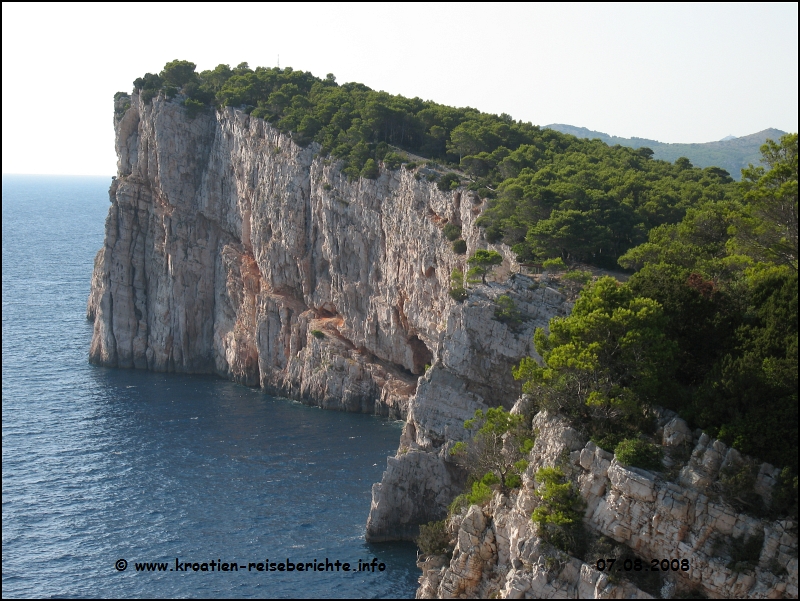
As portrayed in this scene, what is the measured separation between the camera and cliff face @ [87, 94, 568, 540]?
7988cm

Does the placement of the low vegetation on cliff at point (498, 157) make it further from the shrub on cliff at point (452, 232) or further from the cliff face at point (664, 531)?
the cliff face at point (664, 531)

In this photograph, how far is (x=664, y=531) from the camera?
34406 millimetres

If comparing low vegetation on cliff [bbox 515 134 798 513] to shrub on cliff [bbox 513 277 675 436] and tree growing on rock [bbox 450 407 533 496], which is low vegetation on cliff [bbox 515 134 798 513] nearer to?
shrub on cliff [bbox 513 277 675 436]

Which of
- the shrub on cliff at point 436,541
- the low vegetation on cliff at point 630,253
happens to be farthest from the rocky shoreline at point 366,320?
the low vegetation on cliff at point 630,253

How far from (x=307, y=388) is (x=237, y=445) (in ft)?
49.2

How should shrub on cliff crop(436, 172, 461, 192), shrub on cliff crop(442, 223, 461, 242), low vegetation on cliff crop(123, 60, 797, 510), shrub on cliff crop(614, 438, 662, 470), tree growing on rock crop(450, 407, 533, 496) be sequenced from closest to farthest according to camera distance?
1. shrub on cliff crop(614, 438, 662, 470)
2. low vegetation on cliff crop(123, 60, 797, 510)
3. tree growing on rock crop(450, 407, 533, 496)
4. shrub on cliff crop(442, 223, 461, 242)
5. shrub on cliff crop(436, 172, 461, 192)

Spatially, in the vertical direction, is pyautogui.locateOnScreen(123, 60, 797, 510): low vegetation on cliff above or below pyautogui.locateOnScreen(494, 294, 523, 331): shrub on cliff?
above

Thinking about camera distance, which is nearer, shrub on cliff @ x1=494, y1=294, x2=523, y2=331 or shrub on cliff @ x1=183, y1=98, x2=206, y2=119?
shrub on cliff @ x1=494, y1=294, x2=523, y2=331

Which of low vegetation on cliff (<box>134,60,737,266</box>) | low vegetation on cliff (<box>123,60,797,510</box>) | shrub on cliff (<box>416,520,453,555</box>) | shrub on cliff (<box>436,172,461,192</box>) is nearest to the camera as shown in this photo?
low vegetation on cliff (<box>123,60,797,510</box>)

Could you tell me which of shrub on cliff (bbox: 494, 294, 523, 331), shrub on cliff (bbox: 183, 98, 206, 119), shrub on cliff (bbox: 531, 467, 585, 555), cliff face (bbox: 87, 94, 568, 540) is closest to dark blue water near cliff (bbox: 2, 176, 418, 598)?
cliff face (bbox: 87, 94, 568, 540)

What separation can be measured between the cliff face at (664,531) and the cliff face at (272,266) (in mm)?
23329

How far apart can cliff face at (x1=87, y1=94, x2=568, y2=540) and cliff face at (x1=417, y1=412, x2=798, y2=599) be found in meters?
23.3

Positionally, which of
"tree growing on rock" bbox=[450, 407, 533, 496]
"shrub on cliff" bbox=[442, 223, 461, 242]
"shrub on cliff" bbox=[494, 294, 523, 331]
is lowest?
"tree growing on rock" bbox=[450, 407, 533, 496]

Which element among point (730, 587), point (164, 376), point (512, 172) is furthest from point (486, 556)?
point (164, 376)
